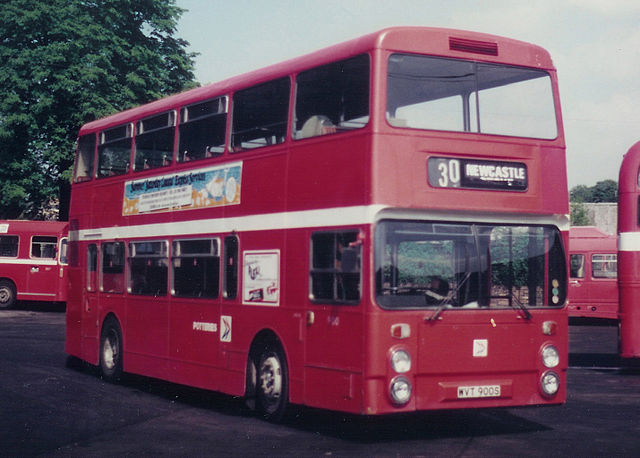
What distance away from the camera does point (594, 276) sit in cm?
3169

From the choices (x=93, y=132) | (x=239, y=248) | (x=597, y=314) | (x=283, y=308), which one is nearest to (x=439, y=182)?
(x=283, y=308)

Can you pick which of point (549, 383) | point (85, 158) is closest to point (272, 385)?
point (549, 383)

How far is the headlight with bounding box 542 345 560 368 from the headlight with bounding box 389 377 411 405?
68.8 inches

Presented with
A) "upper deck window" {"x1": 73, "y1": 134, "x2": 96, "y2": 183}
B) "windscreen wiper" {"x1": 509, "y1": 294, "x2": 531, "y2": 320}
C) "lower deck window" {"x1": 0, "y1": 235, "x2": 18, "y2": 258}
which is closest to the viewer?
"windscreen wiper" {"x1": 509, "y1": 294, "x2": 531, "y2": 320}

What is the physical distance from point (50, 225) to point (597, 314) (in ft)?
63.9

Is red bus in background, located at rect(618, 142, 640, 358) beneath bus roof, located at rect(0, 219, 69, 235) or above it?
beneath

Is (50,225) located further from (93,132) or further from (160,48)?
(93,132)

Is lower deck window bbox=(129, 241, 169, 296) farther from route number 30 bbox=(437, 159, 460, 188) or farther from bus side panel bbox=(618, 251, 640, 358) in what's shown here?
bus side panel bbox=(618, 251, 640, 358)

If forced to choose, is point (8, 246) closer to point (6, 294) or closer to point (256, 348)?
point (6, 294)

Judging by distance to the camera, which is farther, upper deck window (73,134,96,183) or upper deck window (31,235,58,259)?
upper deck window (31,235,58,259)

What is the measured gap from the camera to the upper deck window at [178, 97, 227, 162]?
1356cm

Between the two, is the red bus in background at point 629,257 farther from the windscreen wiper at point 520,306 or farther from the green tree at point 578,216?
the green tree at point 578,216

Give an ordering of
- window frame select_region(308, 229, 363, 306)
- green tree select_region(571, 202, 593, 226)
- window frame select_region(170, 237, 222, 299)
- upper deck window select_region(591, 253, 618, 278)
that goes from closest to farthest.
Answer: window frame select_region(308, 229, 363, 306)
window frame select_region(170, 237, 222, 299)
upper deck window select_region(591, 253, 618, 278)
green tree select_region(571, 202, 593, 226)

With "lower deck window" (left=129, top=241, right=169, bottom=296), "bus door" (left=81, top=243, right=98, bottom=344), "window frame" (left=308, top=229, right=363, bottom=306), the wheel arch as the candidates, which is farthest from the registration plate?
"bus door" (left=81, top=243, right=98, bottom=344)
